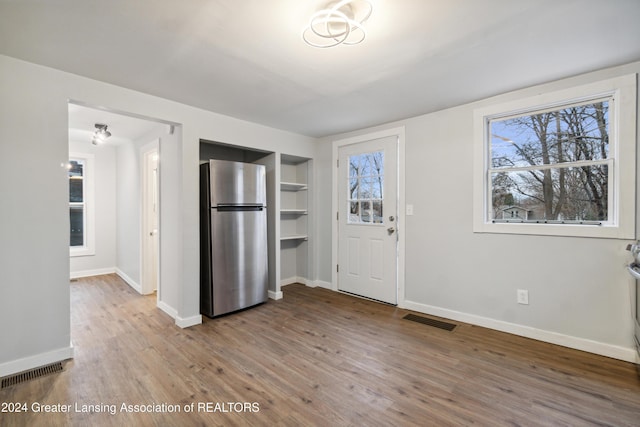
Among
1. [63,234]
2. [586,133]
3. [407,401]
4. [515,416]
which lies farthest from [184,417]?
[586,133]

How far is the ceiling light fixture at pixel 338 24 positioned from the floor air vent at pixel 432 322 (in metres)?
2.72

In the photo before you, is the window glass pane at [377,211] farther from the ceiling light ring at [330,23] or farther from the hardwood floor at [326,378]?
the ceiling light ring at [330,23]

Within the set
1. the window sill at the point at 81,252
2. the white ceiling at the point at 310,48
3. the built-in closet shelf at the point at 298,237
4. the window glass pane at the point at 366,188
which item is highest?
the white ceiling at the point at 310,48

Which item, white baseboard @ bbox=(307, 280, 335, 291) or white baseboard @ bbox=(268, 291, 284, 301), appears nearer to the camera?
white baseboard @ bbox=(268, 291, 284, 301)

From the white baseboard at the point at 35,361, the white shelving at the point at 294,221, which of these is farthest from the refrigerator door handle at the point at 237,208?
the white baseboard at the point at 35,361

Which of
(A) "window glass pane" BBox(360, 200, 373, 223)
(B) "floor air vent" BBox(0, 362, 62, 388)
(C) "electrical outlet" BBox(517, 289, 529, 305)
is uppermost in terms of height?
(A) "window glass pane" BBox(360, 200, 373, 223)

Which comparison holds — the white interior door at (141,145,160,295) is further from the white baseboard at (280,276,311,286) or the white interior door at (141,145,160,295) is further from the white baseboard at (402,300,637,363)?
the white baseboard at (402,300,637,363)

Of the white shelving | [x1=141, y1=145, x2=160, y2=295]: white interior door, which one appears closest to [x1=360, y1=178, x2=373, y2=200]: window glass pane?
the white shelving

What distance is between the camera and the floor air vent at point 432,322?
9.69ft

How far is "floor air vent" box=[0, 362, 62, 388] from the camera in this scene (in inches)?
79.7

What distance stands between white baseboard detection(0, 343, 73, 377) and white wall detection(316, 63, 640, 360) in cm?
332

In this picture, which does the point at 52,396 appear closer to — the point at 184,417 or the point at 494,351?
the point at 184,417

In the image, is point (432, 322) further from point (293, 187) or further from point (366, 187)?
point (293, 187)

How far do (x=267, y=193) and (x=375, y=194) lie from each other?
4.96 ft
